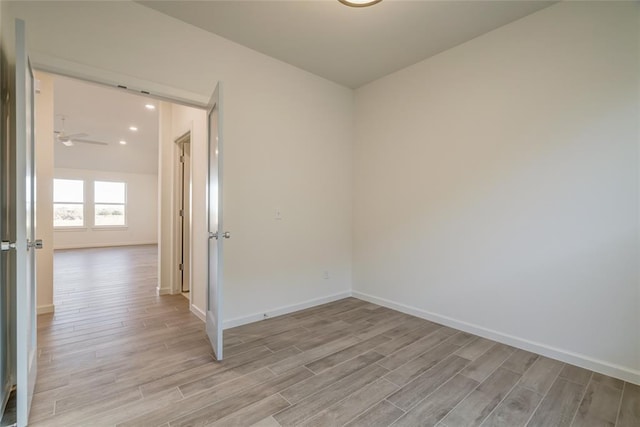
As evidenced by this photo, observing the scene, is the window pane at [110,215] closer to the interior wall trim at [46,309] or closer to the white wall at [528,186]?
the interior wall trim at [46,309]

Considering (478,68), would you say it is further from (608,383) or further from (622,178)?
(608,383)

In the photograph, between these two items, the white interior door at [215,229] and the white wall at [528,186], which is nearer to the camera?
the white wall at [528,186]

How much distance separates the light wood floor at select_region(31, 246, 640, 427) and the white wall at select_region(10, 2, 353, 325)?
644mm

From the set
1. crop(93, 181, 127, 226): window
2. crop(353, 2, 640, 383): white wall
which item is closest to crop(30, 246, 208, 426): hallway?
crop(353, 2, 640, 383): white wall

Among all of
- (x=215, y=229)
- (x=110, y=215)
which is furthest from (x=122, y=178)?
(x=215, y=229)

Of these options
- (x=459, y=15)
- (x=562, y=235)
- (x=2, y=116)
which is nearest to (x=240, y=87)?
(x=2, y=116)

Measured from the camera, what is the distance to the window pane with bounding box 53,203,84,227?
29.9 ft

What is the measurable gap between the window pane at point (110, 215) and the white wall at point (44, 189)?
7.58 metres

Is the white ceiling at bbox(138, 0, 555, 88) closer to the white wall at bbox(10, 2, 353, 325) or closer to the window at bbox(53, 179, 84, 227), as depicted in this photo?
the white wall at bbox(10, 2, 353, 325)

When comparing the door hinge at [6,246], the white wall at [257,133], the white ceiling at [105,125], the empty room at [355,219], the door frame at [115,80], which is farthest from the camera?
the white ceiling at [105,125]

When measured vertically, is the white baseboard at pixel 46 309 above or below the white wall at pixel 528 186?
below

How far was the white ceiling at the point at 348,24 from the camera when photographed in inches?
97.5

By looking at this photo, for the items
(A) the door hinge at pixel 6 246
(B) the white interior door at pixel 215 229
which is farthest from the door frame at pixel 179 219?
(A) the door hinge at pixel 6 246

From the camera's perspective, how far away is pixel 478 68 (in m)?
2.91
